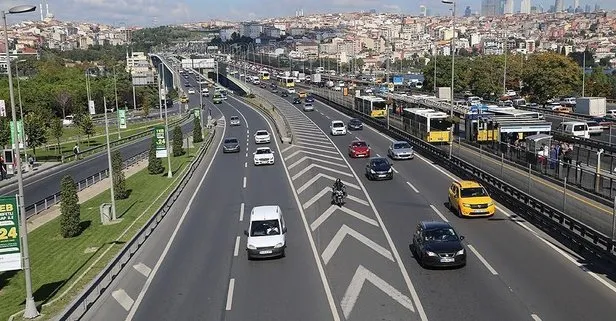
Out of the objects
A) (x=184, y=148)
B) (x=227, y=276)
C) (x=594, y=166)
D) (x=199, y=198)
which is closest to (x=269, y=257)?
(x=227, y=276)

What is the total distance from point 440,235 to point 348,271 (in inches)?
135

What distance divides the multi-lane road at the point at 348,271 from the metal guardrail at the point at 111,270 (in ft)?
1.02

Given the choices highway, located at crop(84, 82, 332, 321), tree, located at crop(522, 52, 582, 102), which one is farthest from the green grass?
tree, located at crop(522, 52, 582, 102)

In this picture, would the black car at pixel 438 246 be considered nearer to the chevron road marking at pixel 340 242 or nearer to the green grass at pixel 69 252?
the chevron road marking at pixel 340 242

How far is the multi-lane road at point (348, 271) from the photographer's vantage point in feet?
56.6

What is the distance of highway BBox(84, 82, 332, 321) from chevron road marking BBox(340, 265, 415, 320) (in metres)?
0.64

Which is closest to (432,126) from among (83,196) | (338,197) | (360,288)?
(338,197)

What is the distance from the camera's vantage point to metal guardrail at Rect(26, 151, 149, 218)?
35.9 metres

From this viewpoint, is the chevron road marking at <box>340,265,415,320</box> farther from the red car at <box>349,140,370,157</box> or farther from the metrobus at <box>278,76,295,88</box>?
the metrobus at <box>278,76,295,88</box>

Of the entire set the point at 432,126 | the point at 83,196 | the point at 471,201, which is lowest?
the point at 83,196

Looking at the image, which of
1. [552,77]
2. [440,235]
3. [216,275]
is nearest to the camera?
[216,275]

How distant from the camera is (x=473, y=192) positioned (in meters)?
28.6

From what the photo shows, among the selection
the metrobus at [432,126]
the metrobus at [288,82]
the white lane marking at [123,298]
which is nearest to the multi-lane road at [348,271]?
the white lane marking at [123,298]

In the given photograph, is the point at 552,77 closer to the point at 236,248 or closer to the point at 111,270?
the point at 236,248
